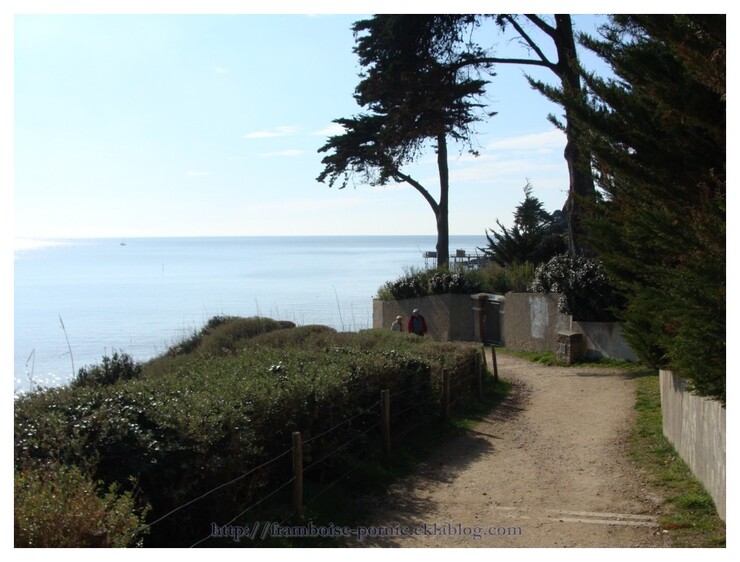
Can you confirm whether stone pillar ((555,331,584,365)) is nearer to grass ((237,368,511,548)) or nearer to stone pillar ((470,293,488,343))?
stone pillar ((470,293,488,343))

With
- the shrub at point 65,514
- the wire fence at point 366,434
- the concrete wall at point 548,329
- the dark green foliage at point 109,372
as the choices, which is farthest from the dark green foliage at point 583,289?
the shrub at point 65,514

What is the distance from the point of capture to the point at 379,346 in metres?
13.5

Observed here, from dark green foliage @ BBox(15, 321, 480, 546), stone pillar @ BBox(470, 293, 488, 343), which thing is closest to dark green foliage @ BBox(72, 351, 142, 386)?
dark green foliage @ BBox(15, 321, 480, 546)

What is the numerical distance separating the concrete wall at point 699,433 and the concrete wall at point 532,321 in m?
10.8

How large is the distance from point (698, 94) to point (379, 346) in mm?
7502

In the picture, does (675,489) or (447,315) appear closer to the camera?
(675,489)

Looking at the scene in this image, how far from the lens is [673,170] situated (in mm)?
7852

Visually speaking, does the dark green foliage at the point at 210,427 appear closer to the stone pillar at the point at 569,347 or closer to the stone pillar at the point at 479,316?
the stone pillar at the point at 569,347

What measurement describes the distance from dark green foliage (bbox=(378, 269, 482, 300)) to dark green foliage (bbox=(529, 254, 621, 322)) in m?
5.34

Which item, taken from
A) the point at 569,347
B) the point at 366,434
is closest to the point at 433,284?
the point at 569,347

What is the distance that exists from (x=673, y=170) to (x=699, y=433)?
268 cm

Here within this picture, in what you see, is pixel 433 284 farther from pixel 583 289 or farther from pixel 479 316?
pixel 583 289

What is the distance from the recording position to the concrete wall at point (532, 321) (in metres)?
21.7

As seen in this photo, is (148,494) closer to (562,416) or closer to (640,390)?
(562,416)
